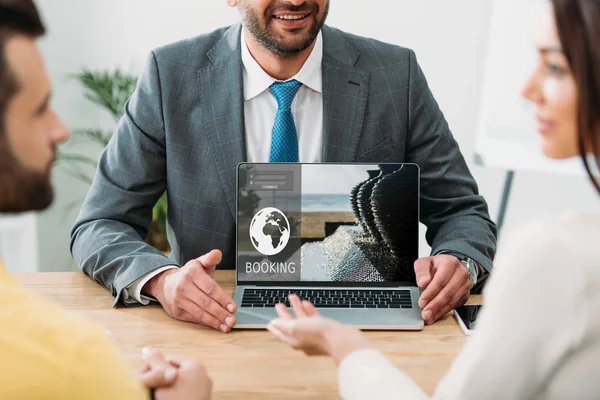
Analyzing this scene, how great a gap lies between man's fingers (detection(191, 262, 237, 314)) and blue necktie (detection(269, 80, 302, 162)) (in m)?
0.48

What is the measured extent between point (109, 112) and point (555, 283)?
302 centimetres

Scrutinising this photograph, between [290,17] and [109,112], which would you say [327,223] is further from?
[109,112]

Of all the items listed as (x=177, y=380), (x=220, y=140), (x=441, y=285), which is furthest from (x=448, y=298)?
(x=220, y=140)

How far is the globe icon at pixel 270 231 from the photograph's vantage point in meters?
1.50

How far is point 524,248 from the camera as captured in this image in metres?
0.81

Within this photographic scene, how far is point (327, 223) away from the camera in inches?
59.0

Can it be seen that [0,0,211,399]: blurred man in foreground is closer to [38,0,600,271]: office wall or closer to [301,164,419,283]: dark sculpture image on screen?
[301,164,419,283]: dark sculpture image on screen

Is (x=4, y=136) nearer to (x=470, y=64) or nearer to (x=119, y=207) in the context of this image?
(x=119, y=207)

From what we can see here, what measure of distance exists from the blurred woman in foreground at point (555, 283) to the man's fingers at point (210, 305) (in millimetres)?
548

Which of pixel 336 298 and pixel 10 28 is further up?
pixel 10 28

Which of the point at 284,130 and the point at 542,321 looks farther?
the point at 284,130

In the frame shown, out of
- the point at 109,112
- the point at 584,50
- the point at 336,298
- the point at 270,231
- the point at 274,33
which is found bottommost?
the point at 109,112

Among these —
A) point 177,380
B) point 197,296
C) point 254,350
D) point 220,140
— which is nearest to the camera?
point 177,380

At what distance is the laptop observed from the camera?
1499 mm
